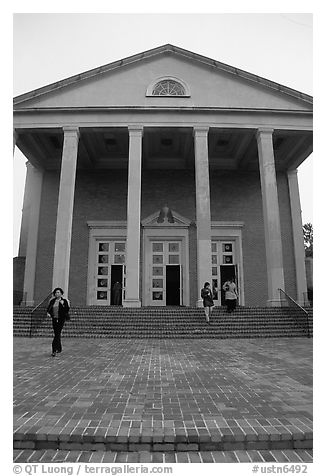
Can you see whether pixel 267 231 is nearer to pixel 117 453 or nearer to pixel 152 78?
pixel 152 78

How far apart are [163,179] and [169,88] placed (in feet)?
Answer: 16.1

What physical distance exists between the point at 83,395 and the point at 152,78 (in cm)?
1507

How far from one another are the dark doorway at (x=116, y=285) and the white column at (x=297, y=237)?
938 cm

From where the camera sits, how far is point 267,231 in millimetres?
14766

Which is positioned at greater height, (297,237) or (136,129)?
(136,129)

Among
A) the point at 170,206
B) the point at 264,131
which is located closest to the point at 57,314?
the point at 170,206

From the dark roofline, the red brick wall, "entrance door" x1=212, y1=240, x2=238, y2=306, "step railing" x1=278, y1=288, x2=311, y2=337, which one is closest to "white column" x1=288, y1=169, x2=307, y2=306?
the red brick wall

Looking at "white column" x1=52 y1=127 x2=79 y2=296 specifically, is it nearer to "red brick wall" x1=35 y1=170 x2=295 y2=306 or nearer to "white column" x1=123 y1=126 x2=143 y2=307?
"white column" x1=123 y1=126 x2=143 y2=307

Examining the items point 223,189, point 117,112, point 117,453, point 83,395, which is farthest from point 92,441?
point 223,189

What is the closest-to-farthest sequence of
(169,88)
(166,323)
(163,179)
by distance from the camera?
(166,323), (169,88), (163,179)

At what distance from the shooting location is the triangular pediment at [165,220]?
18516mm

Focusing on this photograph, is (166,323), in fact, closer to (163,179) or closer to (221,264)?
(221,264)

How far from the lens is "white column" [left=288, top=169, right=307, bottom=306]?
1790 cm

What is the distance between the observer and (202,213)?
47.6 ft
